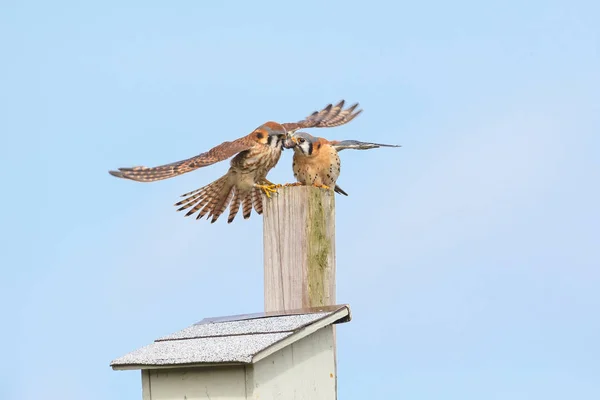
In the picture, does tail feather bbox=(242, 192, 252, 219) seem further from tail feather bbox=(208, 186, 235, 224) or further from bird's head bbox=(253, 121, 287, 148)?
bird's head bbox=(253, 121, 287, 148)

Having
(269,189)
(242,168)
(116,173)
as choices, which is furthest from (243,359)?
(242,168)

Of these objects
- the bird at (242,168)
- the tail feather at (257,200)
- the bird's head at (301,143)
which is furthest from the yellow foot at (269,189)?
the tail feather at (257,200)

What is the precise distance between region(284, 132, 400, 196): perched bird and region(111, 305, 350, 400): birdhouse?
5.23ft

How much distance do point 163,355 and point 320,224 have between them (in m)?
1.28

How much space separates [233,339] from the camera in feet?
14.9

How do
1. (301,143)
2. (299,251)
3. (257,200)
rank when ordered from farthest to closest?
(257,200)
(301,143)
(299,251)

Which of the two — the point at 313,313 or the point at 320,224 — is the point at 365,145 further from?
the point at 313,313

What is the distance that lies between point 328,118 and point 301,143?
1.94 ft

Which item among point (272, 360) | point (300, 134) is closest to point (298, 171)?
point (300, 134)

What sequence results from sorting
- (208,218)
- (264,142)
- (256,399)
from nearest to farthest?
(256,399)
(264,142)
(208,218)

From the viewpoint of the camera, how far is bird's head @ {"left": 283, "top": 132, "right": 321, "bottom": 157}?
637cm

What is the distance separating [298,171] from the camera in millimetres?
6543

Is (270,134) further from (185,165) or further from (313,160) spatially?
(185,165)

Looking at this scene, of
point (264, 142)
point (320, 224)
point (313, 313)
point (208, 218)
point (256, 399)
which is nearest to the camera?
point (256, 399)
